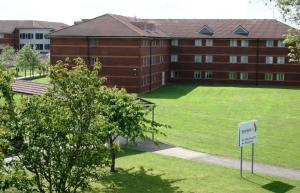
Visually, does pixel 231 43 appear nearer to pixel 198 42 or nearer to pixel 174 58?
pixel 198 42

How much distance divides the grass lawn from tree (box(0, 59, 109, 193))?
4.15 m

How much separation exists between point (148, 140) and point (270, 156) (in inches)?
297

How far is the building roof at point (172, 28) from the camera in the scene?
2202 inches

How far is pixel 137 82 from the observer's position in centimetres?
5600

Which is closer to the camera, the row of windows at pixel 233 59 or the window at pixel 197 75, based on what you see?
the row of windows at pixel 233 59

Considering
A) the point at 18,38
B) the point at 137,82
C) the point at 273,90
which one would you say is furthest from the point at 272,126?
the point at 18,38

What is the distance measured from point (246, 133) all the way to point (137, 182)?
5.77 meters

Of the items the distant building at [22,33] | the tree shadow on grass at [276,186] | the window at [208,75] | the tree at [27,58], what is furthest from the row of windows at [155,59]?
the distant building at [22,33]

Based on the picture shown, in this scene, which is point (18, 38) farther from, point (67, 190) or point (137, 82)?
point (67, 190)

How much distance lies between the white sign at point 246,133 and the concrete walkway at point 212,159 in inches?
66.0

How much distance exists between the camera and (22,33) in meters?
103

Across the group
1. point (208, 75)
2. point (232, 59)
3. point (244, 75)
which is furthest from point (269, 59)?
point (208, 75)

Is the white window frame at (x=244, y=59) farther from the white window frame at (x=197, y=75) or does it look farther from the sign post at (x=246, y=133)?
the sign post at (x=246, y=133)

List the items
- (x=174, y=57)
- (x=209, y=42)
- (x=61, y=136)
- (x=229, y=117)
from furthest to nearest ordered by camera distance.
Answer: (x=174, y=57) < (x=209, y=42) < (x=229, y=117) < (x=61, y=136)
